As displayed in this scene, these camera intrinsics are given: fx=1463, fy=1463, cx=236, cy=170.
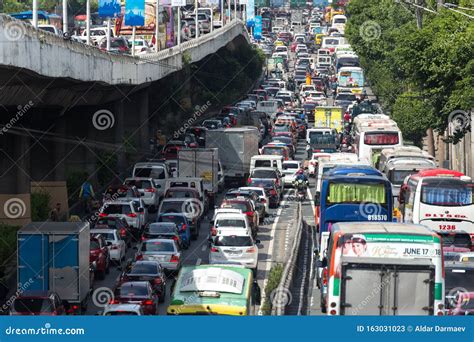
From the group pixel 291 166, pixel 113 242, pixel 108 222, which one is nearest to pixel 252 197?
pixel 108 222

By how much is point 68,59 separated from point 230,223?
7.30m

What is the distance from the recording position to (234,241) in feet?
138

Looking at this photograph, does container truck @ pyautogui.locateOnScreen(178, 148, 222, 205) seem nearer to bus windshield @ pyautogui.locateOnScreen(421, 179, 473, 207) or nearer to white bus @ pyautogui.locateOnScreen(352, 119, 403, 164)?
white bus @ pyautogui.locateOnScreen(352, 119, 403, 164)

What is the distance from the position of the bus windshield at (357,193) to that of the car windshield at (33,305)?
13.5 metres

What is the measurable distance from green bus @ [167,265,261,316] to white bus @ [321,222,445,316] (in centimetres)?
177

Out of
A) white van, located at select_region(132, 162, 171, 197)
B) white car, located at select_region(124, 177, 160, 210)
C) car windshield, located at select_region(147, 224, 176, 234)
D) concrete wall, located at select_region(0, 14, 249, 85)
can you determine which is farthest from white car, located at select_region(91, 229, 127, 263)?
white van, located at select_region(132, 162, 171, 197)

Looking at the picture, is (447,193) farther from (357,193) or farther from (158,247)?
(158,247)

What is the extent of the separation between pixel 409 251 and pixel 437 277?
75cm

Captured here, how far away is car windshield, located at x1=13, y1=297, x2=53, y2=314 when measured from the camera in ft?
102

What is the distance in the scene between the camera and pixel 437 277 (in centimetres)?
2616

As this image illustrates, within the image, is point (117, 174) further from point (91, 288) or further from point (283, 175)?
point (91, 288)

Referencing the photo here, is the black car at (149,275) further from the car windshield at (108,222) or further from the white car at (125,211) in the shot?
the white car at (125,211)

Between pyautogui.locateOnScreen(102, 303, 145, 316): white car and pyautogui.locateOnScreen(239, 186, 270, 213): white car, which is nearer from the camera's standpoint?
pyautogui.locateOnScreen(102, 303, 145, 316): white car
